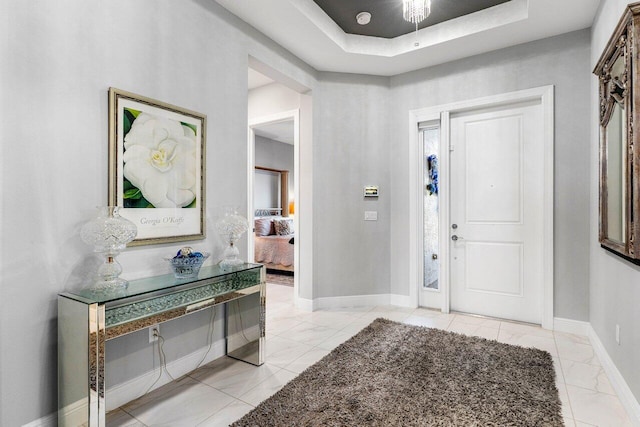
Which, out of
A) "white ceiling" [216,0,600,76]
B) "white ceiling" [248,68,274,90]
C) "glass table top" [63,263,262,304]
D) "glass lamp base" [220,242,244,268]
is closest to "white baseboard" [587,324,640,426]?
"glass table top" [63,263,262,304]

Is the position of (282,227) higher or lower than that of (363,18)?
lower

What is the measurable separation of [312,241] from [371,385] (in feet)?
6.18

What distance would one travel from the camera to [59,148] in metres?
1.70

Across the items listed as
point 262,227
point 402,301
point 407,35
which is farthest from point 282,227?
point 407,35

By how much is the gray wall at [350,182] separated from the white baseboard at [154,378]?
1.51 m

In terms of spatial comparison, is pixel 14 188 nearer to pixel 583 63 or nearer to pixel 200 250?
pixel 200 250

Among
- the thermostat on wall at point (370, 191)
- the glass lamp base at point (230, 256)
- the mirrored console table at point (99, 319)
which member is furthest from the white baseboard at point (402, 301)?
the mirrored console table at point (99, 319)

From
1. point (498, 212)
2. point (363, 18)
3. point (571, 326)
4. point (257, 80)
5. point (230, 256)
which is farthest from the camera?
point (257, 80)

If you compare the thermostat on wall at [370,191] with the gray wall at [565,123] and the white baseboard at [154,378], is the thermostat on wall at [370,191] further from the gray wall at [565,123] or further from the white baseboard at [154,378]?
the white baseboard at [154,378]

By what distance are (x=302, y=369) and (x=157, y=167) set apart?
1.74 metres

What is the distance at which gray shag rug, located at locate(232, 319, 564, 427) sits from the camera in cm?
182

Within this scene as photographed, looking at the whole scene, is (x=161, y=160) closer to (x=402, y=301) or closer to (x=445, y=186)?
A: (x=445, y=186)

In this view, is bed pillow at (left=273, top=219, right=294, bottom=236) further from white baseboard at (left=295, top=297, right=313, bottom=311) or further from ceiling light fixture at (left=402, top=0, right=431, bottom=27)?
ceiling light fixture at (left=402, top=0, right=431, bottom=27)

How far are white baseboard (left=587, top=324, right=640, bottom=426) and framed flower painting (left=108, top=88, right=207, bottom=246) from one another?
2818mm
